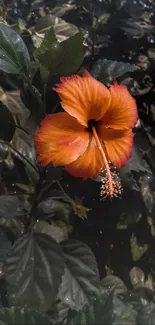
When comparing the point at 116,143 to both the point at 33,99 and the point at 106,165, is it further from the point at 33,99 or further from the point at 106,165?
the point at 33,99

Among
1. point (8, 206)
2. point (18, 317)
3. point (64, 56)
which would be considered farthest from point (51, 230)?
point (18, 317)

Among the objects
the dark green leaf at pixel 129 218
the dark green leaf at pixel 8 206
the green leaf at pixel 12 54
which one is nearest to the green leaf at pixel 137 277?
the dark green leaf at pixel 129 218

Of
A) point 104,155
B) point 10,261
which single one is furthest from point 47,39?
point 10,261

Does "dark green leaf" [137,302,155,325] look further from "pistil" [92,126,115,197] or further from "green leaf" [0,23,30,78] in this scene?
"green leaf" [0,23,30,78]

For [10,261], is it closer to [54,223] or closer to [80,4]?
[54,223]

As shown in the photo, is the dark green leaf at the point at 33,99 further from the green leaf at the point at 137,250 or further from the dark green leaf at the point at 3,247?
the green leaf at the point at 137,250

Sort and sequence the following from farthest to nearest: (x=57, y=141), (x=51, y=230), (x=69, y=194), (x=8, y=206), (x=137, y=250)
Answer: (x=137, y=250), (x=69, y=194), (x=51, y=230), (x=8, y=206), (x=57, y=141)
